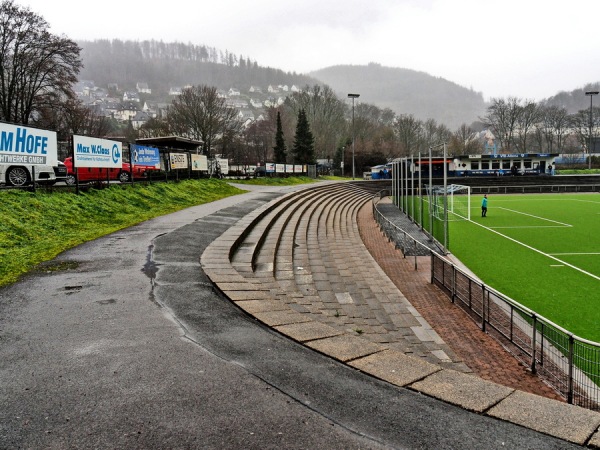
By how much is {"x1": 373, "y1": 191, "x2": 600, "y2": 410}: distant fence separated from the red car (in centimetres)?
1391

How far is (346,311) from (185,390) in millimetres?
5263

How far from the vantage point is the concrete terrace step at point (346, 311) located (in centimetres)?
356

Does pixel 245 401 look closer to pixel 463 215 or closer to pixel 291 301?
pixel 291 301

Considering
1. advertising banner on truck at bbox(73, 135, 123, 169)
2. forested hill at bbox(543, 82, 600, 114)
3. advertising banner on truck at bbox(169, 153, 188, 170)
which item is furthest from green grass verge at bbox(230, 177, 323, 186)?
forested hill at bbox(543, 82, 600, 114)

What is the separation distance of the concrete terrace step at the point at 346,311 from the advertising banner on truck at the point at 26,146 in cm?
642

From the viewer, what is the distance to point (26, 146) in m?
13.1

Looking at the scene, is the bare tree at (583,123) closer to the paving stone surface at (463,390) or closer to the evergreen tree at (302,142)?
the evergreen tree at (302,142)

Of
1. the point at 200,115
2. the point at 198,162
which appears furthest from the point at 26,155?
the point at 200,115

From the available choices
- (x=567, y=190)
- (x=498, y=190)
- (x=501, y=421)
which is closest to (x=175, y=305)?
(x=501, y=421)

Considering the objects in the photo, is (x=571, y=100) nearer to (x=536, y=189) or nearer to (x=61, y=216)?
(x=536, y=189)

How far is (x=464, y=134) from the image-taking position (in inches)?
4498

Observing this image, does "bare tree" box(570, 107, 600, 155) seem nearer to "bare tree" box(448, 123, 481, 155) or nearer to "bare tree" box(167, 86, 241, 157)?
"bare tree" box(448, 123, 481, 155)

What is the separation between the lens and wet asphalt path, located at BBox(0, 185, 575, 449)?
121 inches

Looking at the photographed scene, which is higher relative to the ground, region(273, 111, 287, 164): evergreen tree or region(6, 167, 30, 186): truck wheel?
region(273, 111, 287, 164): evergreen tree
